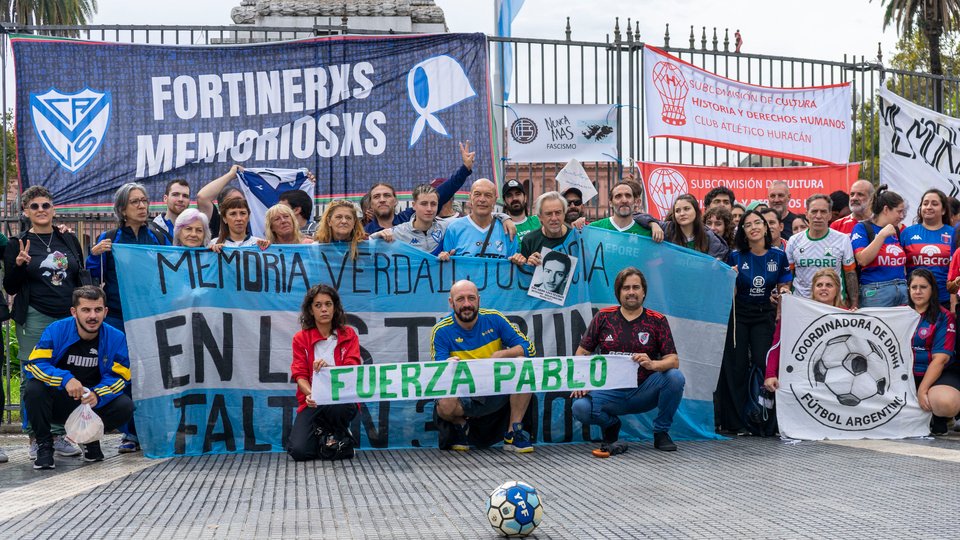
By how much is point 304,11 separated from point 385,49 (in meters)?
4.43

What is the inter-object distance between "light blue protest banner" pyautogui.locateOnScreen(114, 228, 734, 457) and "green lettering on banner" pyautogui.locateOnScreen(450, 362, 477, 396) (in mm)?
594

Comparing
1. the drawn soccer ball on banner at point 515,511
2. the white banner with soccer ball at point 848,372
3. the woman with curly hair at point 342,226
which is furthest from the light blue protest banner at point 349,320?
the drawn soccer ball on banner at point 515,511

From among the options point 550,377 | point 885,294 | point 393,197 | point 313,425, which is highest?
point 393,197

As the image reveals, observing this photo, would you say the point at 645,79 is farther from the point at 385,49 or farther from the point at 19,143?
the point at 19,143

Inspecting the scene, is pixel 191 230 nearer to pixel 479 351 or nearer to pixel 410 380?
pixel 410 380

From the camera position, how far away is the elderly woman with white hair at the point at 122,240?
859cm

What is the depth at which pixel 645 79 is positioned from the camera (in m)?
11.3

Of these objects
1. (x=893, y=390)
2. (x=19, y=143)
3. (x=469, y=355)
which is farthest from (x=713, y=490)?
(x=19, y=143)

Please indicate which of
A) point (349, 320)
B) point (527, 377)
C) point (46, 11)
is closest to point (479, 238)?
point (349, 320)

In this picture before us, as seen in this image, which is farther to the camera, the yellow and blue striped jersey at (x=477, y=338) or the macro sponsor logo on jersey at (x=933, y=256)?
the macro sponsor logo on jersey at (x=933, y=256)

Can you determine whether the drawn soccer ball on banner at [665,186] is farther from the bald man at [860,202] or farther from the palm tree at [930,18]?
the palm tree at [930,18]

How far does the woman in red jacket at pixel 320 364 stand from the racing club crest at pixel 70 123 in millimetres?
3636

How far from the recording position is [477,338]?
8328mm

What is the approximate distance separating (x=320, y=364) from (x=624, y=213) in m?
2.99
